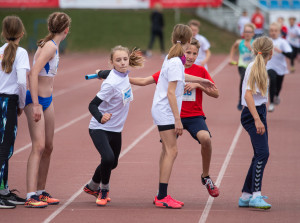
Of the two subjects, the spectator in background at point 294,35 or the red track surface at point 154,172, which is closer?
the red track surface at point 154,172

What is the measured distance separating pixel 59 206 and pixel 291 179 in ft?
9.69

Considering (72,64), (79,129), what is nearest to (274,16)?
(72,64)

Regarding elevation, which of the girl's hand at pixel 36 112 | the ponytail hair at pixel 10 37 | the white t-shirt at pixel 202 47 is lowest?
the white t-shirt at pixel 202 47

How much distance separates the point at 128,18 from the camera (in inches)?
1468

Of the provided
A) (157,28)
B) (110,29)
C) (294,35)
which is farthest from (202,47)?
(110,29)

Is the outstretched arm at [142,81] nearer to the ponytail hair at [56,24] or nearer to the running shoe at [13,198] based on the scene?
the ponytail hair at [56,24]

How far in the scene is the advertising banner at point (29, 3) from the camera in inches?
1366

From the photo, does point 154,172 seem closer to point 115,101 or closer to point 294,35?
point 115,101

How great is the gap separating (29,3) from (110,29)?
14.1ft

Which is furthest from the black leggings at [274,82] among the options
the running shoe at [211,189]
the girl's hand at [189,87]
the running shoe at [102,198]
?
the running shoe at [102,198]

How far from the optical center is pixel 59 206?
6.98 metres

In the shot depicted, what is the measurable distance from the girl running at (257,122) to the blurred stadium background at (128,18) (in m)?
24.0

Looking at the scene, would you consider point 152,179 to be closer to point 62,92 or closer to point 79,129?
point 79,129

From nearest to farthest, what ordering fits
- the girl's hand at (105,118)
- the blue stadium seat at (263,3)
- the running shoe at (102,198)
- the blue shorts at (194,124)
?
the girl's hand at (105,118) < the running shoe at (102,198) < the blue shorts at (194,124) < the blue stadium seat at (263,3)
